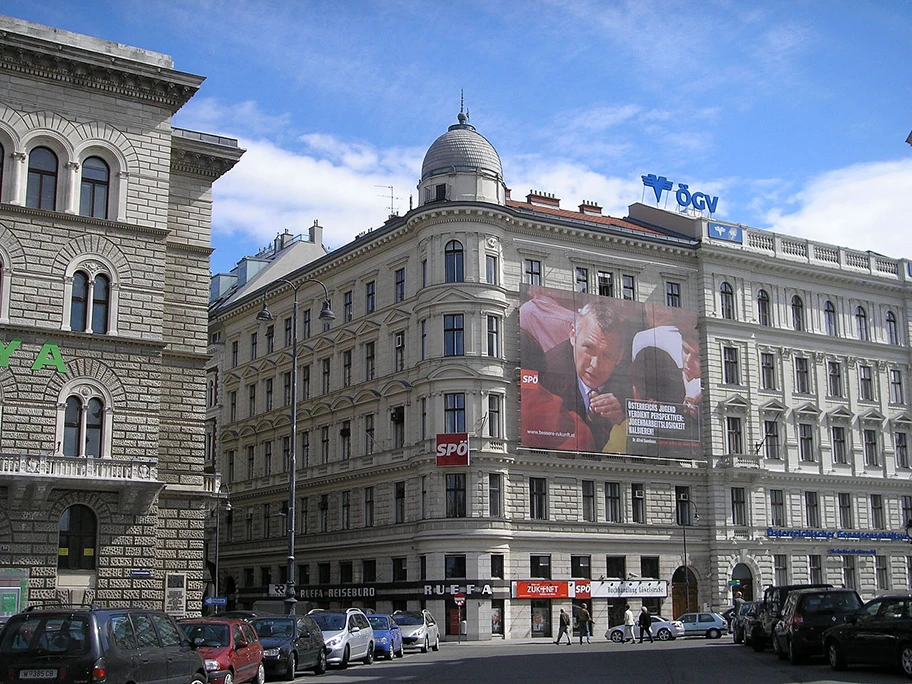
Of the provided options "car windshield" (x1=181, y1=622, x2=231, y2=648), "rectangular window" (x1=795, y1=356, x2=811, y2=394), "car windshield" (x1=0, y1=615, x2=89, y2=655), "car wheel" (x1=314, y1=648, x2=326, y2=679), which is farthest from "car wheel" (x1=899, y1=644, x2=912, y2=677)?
"rectangular window" (x1=795, y1=356, x2=811, y2=394)

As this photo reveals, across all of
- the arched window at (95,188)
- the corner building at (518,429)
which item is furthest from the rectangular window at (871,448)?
the arched window at (95,188)

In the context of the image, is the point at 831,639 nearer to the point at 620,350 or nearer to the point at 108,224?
the point at 108,224

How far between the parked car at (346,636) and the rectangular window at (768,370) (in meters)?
36.1

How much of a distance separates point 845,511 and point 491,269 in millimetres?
25925

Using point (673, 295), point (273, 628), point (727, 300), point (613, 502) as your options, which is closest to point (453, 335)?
point (613, 502)

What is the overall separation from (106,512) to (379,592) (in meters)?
21.8

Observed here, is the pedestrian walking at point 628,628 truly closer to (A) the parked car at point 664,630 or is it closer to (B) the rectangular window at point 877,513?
(A) the parked car at point 664,630

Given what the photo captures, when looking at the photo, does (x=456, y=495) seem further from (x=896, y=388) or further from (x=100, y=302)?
(x=896, y=388)

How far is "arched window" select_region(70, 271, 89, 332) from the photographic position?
3884 cm

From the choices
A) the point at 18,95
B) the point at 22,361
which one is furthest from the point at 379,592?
the point at 18,95

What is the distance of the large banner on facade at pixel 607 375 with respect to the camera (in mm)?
56656

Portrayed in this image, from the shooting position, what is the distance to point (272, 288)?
229 ft

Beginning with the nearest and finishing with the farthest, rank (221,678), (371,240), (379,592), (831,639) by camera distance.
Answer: (221,678) < (831,639) < (379,592) < (371,240)

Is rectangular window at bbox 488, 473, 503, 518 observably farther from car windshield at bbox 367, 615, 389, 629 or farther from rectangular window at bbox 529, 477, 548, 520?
car windshield at bbox 367, 615, 389, 629
